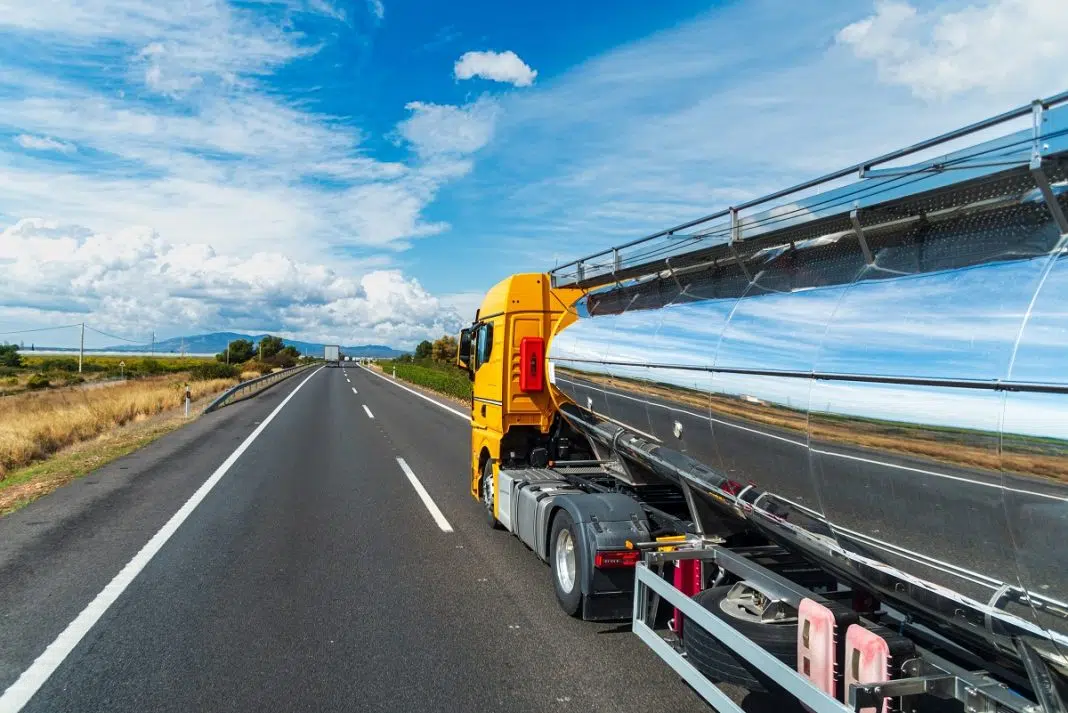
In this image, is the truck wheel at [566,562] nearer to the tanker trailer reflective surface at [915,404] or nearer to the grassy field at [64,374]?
the tanker trailer reflective surface at [915,404]

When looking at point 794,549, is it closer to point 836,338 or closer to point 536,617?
point 836,338

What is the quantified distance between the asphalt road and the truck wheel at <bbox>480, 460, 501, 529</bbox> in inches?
6.8

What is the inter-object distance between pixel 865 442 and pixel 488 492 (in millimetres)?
6322

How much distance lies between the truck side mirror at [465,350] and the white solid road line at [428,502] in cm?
193

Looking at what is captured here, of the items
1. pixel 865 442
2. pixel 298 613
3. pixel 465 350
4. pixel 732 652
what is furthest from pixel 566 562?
pixel 465 350

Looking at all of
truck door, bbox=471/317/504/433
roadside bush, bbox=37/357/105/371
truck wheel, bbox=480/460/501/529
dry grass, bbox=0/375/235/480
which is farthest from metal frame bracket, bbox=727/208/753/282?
roadside bush, bbox=37/357/105/371

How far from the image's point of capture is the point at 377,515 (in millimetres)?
9297

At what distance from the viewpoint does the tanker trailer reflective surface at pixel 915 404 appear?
2.46 m

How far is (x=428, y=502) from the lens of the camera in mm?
10203

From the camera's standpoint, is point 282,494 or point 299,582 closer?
point 299,582

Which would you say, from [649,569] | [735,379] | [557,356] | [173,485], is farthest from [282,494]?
[735,379]

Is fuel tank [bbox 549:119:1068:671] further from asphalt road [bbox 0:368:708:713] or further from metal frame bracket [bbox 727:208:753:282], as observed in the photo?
asphalt road [bbox 0:368:708:713]

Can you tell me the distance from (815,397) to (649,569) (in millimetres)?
1886

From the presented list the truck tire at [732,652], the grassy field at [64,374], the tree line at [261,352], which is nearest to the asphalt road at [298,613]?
the truck tire at [732,652]
